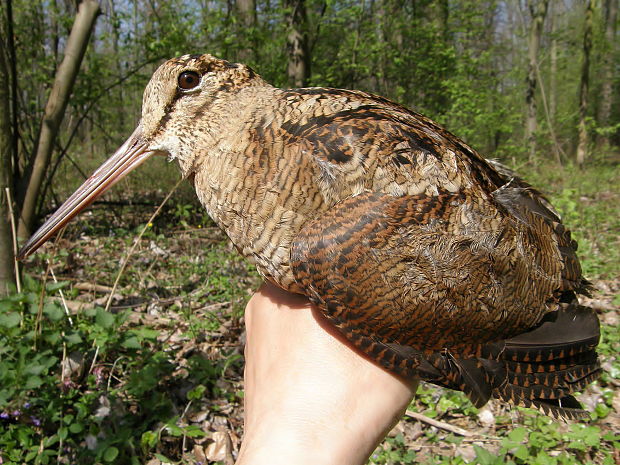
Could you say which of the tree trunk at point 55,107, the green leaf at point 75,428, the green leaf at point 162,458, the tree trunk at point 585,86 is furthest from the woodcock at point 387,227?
the tree trunk at point 585,86

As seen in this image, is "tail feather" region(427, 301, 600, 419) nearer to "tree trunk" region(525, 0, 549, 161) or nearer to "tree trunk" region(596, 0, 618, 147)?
"tree trunk" region(525, 0, 549, 161)

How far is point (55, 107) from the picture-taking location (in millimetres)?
4438

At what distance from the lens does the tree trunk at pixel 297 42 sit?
22.4ft

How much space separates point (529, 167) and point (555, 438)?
33.5ft

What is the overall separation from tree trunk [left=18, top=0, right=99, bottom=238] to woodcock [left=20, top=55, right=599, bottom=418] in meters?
3.04

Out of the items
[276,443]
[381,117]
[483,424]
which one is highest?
A: [381,117]

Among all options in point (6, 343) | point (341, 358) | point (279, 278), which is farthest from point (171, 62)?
point (6, 343)

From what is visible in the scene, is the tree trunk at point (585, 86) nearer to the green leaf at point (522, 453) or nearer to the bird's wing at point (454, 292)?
the green leaf at point (522, 453)

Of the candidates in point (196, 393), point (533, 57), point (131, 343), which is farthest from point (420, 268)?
point (533, 57)

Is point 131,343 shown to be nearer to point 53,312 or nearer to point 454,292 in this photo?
point 53,312

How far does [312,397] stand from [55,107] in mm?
4372

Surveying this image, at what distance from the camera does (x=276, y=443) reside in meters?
1.36

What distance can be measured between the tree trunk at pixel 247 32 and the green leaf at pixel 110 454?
5525mm

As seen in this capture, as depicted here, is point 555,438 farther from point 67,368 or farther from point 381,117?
point 67,368
